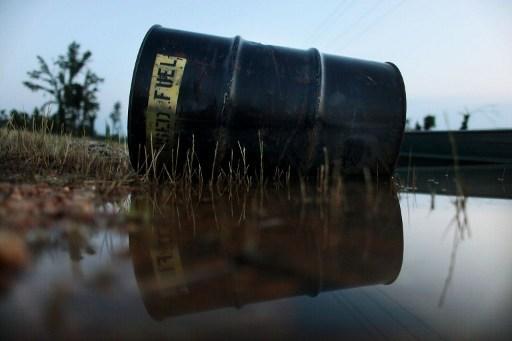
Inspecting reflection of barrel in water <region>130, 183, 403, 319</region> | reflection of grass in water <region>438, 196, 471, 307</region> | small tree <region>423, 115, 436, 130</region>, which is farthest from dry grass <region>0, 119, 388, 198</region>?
small tree <region>423, 115, 436, 130</region>

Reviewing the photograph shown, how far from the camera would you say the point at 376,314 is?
813mm

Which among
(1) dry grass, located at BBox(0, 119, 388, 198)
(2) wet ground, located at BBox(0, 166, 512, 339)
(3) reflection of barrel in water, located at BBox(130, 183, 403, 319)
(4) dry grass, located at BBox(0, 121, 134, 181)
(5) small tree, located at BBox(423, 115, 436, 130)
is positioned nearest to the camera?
(2) wet ground, located at BBox(0, 166, 512, 339)

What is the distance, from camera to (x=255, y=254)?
111 centimetres

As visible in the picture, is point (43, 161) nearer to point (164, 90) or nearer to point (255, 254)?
point (164, 90)

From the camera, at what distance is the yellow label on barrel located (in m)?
2.54

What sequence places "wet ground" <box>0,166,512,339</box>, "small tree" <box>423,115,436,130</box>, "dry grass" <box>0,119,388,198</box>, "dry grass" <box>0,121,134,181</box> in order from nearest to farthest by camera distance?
"wet ground" <box>0,166,512,339</box>, "dry grass" <box>0,119,388,198</box>, "dry grass" <box>0,121,134,181</box>, "small tree" <box>423,115,436,130</box>

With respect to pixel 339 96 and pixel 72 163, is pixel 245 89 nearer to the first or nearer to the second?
pixel 339 96

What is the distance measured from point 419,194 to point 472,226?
1.07 m

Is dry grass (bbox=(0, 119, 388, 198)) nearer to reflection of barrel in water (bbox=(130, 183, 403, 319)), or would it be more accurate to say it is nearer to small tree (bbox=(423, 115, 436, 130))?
reflection of barrel in water (bbox=(130, 183, 403, 319))

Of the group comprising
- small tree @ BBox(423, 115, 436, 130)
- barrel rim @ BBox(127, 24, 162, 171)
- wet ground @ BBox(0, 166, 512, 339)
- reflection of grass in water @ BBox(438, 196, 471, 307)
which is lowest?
wet ground @ BBox(0, 166, 512, 339)

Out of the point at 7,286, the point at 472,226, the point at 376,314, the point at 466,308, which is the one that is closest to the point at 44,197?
the point at 7,286

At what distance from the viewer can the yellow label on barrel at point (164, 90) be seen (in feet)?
8.35

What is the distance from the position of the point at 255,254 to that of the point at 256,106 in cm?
169

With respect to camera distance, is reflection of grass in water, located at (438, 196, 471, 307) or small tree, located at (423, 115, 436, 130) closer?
reflection of grass in water, located at (438, 196, 471, 307)
